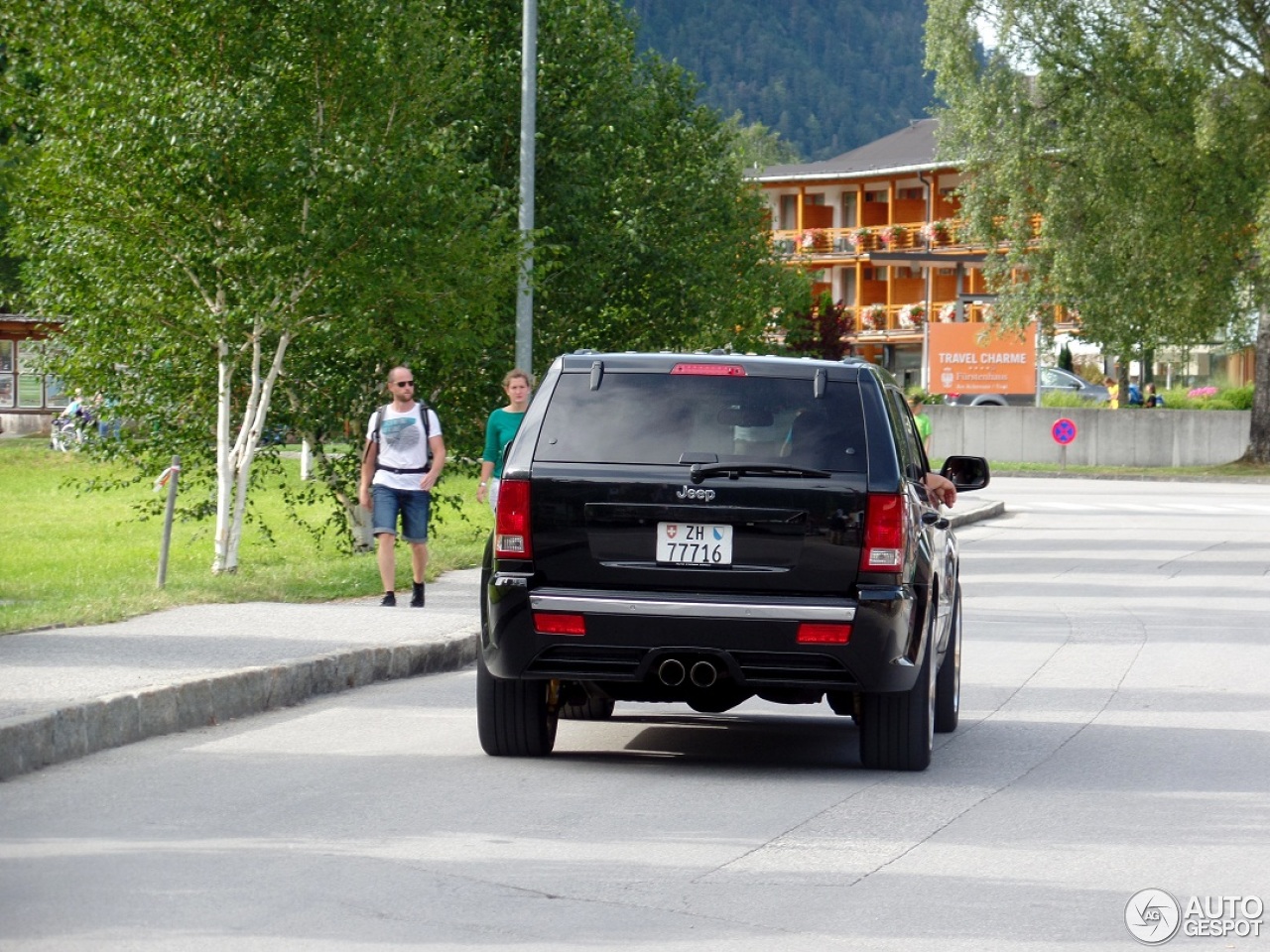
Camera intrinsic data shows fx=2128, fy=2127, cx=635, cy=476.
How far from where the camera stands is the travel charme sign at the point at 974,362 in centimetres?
5575

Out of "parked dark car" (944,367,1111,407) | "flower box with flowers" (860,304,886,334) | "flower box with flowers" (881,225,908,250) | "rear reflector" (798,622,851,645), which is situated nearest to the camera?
"rear reflector" (798,622,851,645)

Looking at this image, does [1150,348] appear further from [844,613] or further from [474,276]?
[844,613]

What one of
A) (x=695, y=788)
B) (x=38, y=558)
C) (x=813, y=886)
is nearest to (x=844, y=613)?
(x=695, y=788)

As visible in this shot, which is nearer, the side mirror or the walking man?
the side mirror

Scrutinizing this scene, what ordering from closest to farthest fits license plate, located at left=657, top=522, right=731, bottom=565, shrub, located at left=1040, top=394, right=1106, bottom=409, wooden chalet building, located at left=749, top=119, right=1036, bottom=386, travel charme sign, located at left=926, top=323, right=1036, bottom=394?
1. license plate, located at left=657, top=522, right=731, bottom=565
2. travel charme sign, located at left=926, top=323, right=1036, bottom=394
3. shrub, located at left=1040, top=394, right=1106, bottom=409
4. wooden chalet building, located at left=749, top=119, right=1036, bottom=386

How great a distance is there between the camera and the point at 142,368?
739 inches

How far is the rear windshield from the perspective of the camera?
8.68 m

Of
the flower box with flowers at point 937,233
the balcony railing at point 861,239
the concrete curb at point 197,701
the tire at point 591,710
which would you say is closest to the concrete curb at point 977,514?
the concrete curb at point 197,701

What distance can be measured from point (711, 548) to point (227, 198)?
33.7ft

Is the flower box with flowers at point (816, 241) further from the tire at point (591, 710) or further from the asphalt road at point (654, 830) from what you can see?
the tire at point (591, 710)

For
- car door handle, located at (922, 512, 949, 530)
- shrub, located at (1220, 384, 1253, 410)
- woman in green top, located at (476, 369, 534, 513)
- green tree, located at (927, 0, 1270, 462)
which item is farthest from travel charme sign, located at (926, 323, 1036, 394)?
car door handle, located at (922, 512, 949, 530)

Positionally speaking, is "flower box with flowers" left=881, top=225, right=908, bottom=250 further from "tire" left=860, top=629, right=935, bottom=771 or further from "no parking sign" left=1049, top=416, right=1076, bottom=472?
"tire" left=860, top=629, right=935, bottom=771

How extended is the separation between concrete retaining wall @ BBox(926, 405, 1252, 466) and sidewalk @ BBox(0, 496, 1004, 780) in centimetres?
3834

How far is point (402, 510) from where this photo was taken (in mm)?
15383
